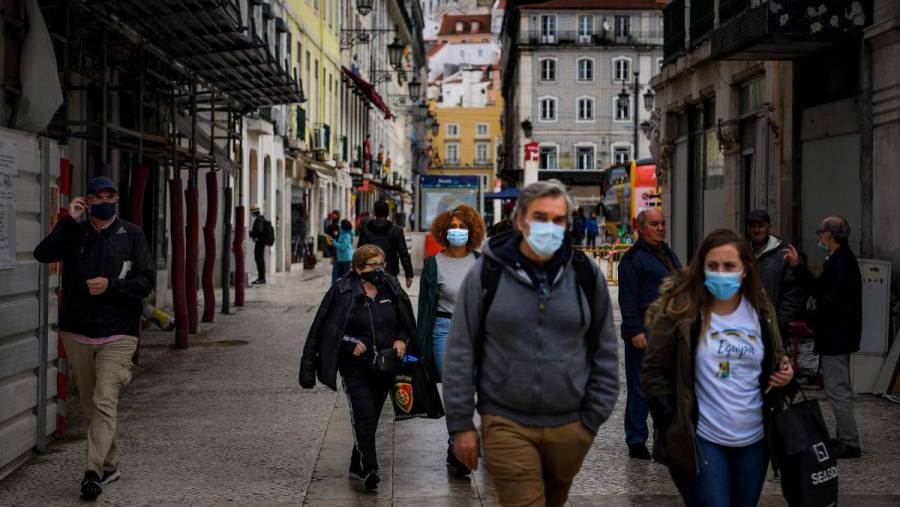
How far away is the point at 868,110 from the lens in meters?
12.8

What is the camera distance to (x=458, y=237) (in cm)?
823

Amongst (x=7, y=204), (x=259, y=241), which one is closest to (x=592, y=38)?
(x=259, y=241)

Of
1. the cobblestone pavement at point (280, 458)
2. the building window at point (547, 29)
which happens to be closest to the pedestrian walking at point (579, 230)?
the cobblestone pavement at point (280, 458)

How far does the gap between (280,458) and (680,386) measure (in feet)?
14.4

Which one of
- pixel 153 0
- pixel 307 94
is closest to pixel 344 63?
pixel 307 94

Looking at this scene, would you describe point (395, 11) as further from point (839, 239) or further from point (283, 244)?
point (839, 239)

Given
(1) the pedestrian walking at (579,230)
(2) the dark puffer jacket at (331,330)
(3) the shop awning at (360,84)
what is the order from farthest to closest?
(3) the shop awning at (360,84)
(1) the pedestrian walking at (579,230)
(2) the dark puffer jacket at (331,330)

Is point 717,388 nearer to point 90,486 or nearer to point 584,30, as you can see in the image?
point 90,486

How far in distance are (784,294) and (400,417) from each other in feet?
9.67

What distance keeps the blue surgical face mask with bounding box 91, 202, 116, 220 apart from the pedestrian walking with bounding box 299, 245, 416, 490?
1.38m

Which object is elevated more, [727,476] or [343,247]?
[343,247]

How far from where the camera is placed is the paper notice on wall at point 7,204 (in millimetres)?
7910

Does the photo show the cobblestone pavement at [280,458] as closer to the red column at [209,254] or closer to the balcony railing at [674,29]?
the red column at [209,254]

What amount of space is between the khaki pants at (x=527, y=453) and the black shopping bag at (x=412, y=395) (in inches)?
118
